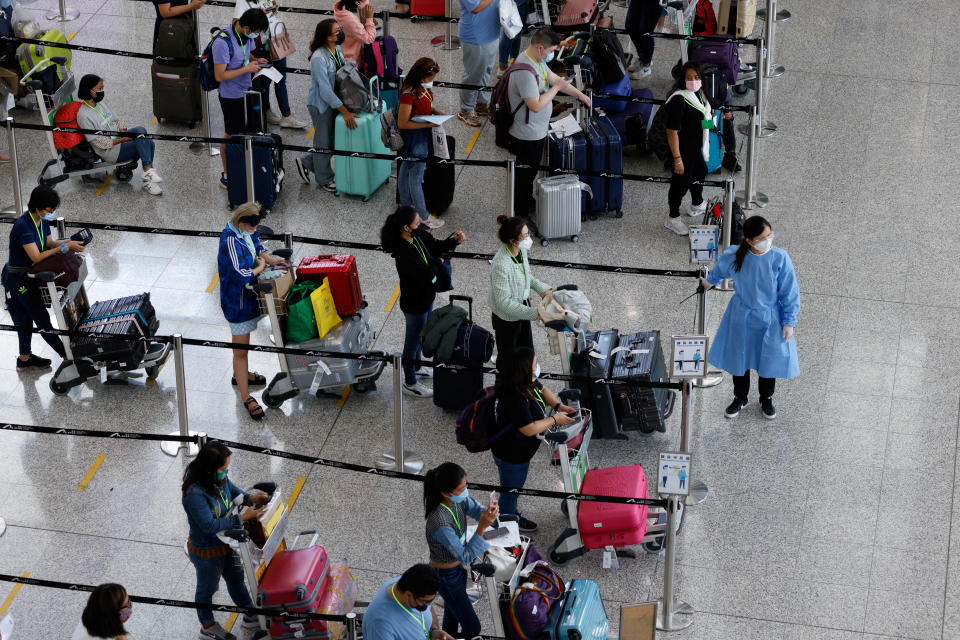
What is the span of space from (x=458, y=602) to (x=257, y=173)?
568cm

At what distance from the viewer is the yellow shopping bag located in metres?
9.70

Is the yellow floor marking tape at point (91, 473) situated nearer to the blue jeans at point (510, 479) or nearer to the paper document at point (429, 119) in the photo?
the blue jeans at point (510, 479)

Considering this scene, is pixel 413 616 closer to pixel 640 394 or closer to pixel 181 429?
pixel 640 394

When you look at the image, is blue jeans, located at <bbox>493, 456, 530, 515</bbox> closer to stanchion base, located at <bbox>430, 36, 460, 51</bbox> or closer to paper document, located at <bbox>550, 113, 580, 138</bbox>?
paper document, located at <bbox>550, 113, 580, 138</bbox>

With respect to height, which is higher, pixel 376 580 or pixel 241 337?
pixel 241 337

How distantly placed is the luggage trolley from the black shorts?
9.26 ft

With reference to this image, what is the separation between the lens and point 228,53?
12.1 m

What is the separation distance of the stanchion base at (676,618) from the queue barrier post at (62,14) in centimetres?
1095

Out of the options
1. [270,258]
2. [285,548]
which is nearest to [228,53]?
[270,258]

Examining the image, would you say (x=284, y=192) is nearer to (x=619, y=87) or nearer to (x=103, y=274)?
(x=103, y=274)

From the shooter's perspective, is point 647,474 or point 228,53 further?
point 228,53

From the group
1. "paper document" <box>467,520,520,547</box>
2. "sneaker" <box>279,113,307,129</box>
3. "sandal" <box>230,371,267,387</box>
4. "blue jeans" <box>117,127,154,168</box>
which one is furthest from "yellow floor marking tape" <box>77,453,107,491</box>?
"sneaker" <box>279,113,307,129</box>

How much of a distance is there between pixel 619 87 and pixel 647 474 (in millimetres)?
5098

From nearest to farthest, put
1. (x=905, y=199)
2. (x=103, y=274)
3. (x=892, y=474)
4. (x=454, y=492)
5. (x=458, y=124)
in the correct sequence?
(x=454, y=492) → (x=892, y=474) → (x=103, y=274) → (x=905, y=199) → (x=458, y=124)
